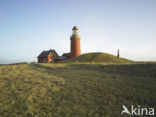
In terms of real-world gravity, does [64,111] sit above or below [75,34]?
below

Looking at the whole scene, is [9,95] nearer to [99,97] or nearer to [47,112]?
[47,112]

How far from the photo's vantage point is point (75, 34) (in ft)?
135

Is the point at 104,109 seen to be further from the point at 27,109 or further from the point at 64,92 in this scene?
the point at 27,109

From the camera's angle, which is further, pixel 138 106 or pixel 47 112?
pixel 138 106

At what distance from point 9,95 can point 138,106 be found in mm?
9381

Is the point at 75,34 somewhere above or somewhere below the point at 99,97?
above

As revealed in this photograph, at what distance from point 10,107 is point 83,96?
16.3 feet

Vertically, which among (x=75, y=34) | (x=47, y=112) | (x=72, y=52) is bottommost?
(x=47, y=112)

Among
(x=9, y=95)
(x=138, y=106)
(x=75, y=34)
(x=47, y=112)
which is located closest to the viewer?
(x=47, y=112)

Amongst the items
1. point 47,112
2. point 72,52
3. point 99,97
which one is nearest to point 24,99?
point 47,112

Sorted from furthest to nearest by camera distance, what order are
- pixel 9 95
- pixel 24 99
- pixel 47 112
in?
1. pixel 9 95
2. pixel 24 99
3. pixel 47 112

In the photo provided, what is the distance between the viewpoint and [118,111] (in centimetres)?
616

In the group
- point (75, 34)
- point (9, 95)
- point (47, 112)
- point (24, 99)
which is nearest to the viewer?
point (47, 112)

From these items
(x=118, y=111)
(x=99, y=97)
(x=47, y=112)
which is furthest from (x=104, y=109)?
(x=47, y=112)
